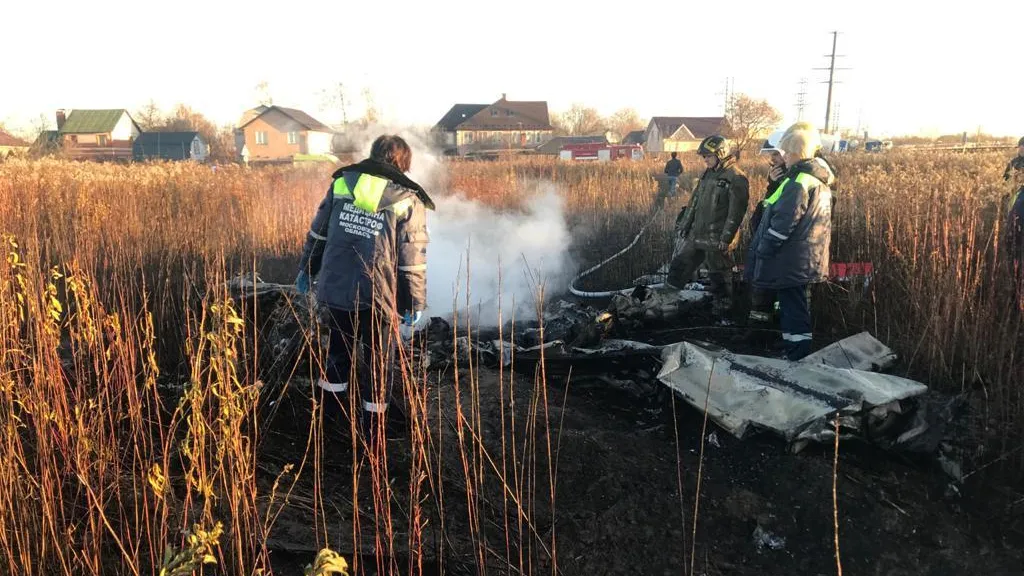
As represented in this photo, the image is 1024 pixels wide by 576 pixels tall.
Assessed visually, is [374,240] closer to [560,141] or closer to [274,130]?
[274,130]

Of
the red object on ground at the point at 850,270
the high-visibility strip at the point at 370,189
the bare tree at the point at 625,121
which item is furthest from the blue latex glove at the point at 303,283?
the bare tree at the point at 625,121

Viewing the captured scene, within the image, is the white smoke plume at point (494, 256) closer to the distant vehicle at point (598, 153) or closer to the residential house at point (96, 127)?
the distant vehicle at point (598, 153)

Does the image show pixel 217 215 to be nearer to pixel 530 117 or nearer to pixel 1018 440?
pixel 1018 440

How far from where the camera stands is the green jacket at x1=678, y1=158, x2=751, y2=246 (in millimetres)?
6379

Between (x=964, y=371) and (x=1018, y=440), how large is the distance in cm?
59

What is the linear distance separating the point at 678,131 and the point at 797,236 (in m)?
68.8

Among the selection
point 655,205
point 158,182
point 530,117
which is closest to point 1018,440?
point 655,205

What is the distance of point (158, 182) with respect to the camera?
11062 mm

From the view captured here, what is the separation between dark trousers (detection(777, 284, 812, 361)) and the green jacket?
4.95ft

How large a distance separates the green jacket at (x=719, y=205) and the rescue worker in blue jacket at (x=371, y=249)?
12.6 ft

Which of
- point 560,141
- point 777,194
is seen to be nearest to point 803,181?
point 777,194

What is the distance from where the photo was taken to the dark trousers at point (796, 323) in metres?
4.93

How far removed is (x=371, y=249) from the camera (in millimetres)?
3582

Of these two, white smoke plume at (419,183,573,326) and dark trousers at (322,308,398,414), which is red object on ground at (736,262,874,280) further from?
dark trousers at (322,308,398,414)
